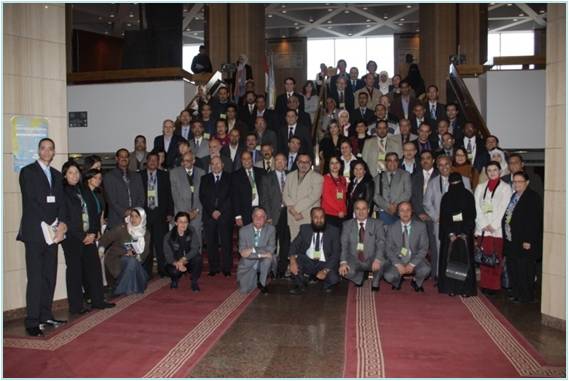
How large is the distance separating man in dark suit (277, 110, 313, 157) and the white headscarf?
2541 mm

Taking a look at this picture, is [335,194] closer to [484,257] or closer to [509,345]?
[484,257]

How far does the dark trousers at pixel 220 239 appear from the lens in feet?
24.7

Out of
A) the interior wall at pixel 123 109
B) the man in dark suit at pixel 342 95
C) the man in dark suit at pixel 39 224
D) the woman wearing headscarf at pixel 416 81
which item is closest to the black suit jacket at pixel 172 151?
the interior wall at pixel 123 109

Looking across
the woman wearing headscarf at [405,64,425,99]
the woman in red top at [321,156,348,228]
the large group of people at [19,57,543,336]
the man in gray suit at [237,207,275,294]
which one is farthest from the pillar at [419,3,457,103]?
the man in gray suit at [237,207,275,294]

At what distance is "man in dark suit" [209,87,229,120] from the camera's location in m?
9.74

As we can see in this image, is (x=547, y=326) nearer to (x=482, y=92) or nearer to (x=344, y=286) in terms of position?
(x=344, y=286)

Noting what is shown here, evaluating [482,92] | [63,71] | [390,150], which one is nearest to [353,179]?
[390,150]

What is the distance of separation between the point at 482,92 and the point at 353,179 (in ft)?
14.4

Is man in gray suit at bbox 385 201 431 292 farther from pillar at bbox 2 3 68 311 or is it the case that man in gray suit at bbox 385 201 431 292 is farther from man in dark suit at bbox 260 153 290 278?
pillar at bbox 2 3 68 311

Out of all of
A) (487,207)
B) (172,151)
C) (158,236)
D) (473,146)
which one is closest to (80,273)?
(158,236)

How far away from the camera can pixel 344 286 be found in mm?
7105

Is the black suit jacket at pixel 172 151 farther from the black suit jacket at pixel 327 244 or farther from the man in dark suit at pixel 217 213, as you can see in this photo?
the black suit jacket at pixel 327 244

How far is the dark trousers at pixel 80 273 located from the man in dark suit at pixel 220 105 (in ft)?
13.8

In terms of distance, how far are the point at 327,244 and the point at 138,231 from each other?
222 centimetres
